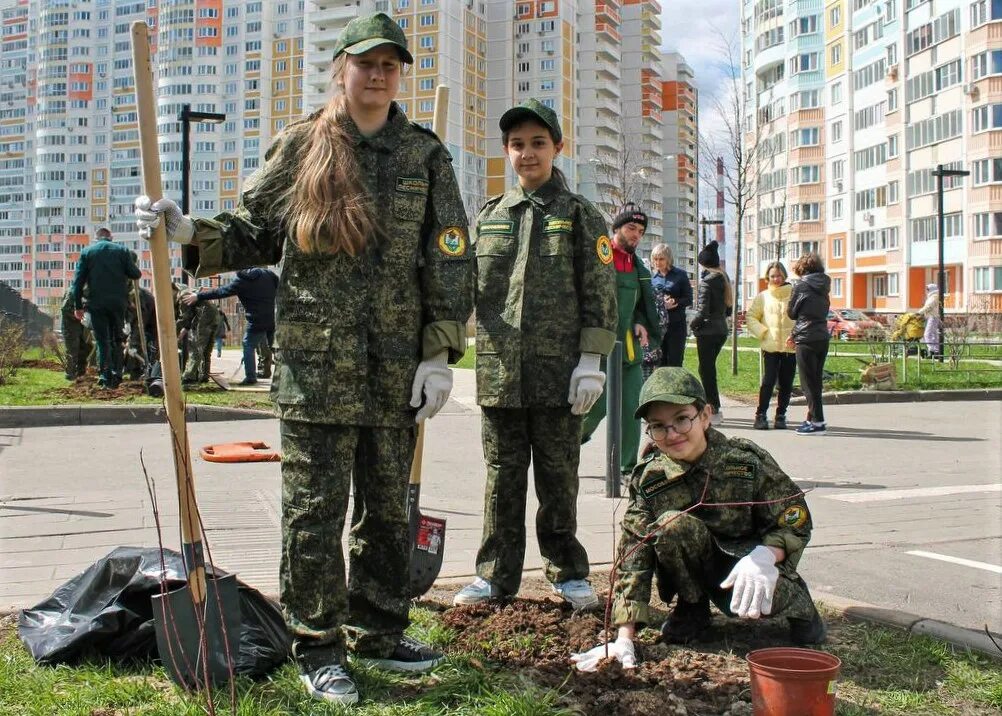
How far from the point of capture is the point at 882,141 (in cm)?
6381

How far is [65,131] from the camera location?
122m

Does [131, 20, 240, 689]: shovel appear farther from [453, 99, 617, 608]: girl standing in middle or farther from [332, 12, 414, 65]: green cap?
[453, 99, 617, 608]: girl standing in middle

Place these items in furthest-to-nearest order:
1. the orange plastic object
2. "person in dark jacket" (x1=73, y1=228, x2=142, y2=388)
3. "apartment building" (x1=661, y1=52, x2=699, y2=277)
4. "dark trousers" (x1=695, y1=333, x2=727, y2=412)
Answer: "apartment building" (x1=661, y1=52, x2=699, y2=277), "person in dark jacket" (x1=73, y1=228, x2=142, y2=388), "dark trousers" (x1=695, y1=333, x2=727, y2=412), the orange plastic object

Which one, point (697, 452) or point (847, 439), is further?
point (847, 439)

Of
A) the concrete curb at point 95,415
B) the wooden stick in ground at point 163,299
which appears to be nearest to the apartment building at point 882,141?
the concrete curb at point 95,415

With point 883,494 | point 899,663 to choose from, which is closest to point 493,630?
point 899,663

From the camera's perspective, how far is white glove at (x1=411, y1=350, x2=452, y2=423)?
3.41m

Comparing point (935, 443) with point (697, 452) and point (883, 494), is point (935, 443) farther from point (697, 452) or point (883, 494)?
point (697, 452)

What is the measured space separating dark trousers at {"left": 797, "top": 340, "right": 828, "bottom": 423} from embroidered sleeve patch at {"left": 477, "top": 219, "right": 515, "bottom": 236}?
302 inches

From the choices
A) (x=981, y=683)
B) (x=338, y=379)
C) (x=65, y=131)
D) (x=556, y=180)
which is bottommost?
(x=981, y=683)

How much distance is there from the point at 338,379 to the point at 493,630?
4.10 ft

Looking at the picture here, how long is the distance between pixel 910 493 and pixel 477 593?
15.3 ft

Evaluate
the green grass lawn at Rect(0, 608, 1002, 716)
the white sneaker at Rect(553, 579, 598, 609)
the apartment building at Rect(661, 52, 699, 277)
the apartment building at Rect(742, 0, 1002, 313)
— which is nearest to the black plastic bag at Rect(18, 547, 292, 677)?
the green grass lawn at Rect(0, 608, 1002, 716)

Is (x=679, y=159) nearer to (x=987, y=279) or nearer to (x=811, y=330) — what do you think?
(x=987, y=279)
